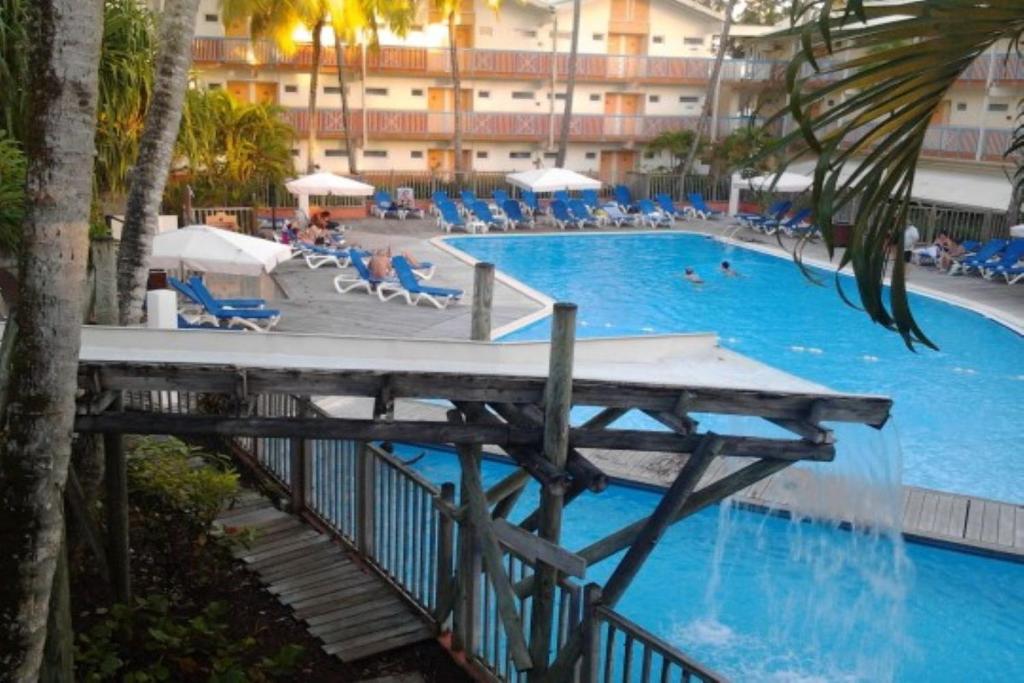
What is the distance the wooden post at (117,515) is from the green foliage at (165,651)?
0.72ft

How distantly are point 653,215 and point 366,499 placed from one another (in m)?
25.6

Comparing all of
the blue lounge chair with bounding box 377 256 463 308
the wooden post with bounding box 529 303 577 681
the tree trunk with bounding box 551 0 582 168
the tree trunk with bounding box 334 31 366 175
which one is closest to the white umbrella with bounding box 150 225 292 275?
the blue lounge chair with bounding box 377 256 463 308

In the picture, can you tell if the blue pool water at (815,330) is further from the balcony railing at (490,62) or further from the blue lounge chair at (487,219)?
the balcony railing at (490,62)

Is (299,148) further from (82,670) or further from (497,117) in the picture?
(82,670)

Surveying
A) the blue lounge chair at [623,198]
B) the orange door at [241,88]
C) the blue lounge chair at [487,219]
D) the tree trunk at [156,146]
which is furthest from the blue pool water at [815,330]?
the orange door at [241,88]

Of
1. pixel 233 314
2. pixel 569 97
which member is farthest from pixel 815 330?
pixel 569 97

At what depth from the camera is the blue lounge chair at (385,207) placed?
32.0m

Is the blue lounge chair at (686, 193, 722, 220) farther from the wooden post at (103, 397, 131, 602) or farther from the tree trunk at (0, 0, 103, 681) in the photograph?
the tree trunk at (0, 0, 103, 681)

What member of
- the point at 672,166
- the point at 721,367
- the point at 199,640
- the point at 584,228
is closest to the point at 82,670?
the point at 199,640

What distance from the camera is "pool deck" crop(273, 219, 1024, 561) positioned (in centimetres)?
1030

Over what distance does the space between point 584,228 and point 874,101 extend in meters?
29.2

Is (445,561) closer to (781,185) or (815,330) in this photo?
(815,330)

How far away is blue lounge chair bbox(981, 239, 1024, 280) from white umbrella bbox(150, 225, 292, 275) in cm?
1694

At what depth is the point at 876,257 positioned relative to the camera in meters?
2.57
